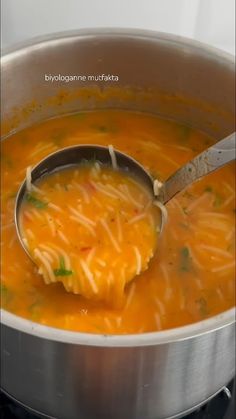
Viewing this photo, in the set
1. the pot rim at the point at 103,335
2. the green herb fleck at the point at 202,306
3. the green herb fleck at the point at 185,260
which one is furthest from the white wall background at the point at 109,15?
the pot rim at the point at 103,335

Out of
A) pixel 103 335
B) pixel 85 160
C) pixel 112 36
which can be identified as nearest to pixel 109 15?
pixel 112 36

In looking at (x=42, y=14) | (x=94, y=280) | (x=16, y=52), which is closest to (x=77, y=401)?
(x=94, y=280)

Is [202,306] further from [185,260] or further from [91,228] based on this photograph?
[91,228]

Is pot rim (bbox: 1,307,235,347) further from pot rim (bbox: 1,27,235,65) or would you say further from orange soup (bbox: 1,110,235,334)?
pot rim (bbox: 1,27,235,65)

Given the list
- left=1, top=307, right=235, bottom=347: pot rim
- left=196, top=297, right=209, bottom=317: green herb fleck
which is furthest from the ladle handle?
left=1, top=307, right=235, bottom=347: pot rim

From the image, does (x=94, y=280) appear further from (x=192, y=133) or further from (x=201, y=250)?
(x=192, y=133)
